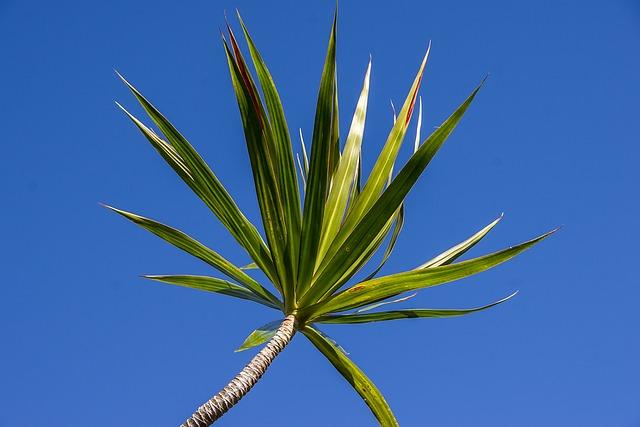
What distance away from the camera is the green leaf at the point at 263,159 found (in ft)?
8.64

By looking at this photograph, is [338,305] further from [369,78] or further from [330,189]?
[369,78]

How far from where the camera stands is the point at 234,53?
2.62m

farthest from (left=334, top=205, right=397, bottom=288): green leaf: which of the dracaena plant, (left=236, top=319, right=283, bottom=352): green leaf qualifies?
(left=236, top=319, right=283, bottom=352): green leaf

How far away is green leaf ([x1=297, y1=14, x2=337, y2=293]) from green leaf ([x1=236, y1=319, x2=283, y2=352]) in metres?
0.49

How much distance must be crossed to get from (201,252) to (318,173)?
2.17ft

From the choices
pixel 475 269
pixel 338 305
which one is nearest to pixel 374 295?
pixel 338 305

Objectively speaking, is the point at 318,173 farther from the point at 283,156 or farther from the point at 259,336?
the point at 259,336

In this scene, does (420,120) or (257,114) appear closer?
(257,114)

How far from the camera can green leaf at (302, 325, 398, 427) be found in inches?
112

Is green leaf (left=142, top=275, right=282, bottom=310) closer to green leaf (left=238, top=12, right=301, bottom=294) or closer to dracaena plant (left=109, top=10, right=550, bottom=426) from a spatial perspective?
dracaena plant (left=109, top=10, right=550, bottom=426)

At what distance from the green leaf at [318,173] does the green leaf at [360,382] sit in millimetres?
404

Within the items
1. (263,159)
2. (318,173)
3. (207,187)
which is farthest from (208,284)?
(318,173)

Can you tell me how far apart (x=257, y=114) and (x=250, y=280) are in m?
0.73

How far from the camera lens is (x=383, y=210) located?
247cm
